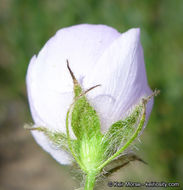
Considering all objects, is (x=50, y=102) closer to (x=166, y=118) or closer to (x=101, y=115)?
(x=101, y=115)

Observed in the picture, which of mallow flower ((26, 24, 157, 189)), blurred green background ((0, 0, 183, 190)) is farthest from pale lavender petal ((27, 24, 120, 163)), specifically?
blurred green background ((0, 0, 183, 190))

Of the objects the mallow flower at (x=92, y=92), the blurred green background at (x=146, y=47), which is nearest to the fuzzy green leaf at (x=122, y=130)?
the mallow flower at (x=92, y=92)

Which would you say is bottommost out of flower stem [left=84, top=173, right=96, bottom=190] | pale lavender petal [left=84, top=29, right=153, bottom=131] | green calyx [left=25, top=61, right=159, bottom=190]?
flower stem [left=84, top=173, right=96, bottom=190]

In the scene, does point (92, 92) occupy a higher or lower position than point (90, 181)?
higher

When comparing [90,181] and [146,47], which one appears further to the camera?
[146,47]

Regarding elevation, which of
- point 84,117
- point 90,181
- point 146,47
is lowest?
point 90,181

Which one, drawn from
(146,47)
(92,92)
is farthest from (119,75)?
(146,47)

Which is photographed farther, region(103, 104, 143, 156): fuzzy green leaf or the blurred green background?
the blurred green background

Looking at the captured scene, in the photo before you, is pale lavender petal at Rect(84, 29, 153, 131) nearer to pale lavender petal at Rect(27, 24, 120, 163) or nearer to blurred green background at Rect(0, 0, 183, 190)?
pale lavender petal at Rect(27, 24, 120, 163)

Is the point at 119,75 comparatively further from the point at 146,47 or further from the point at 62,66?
the point at 146,47
